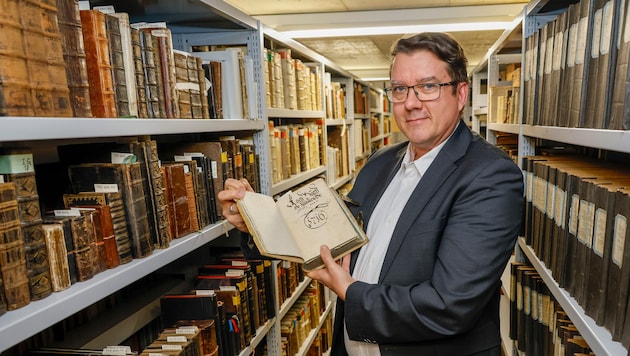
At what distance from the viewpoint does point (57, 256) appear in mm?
960

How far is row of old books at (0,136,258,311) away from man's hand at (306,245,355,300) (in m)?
0.47

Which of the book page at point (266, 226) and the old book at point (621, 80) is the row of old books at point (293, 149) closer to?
the book page at point (266, 226)

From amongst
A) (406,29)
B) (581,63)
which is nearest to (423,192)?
(581,63)

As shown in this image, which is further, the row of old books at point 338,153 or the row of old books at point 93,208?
the row of old books at point 338,153

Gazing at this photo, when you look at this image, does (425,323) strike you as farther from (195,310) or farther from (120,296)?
(120,296)

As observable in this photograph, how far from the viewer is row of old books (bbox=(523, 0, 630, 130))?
97cm

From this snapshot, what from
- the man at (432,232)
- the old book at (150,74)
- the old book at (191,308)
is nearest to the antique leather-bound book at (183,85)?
the old book at (150,74)

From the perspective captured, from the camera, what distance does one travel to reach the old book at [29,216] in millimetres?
877

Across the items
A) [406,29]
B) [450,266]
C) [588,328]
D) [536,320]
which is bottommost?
[536,320]

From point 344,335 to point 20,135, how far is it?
1.11 meters

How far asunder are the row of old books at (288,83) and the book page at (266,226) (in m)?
0.97

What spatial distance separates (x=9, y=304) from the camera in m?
0.85

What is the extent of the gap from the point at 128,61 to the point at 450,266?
3.37ft

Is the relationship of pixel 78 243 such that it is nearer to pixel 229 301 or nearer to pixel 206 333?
pixel 206 333
